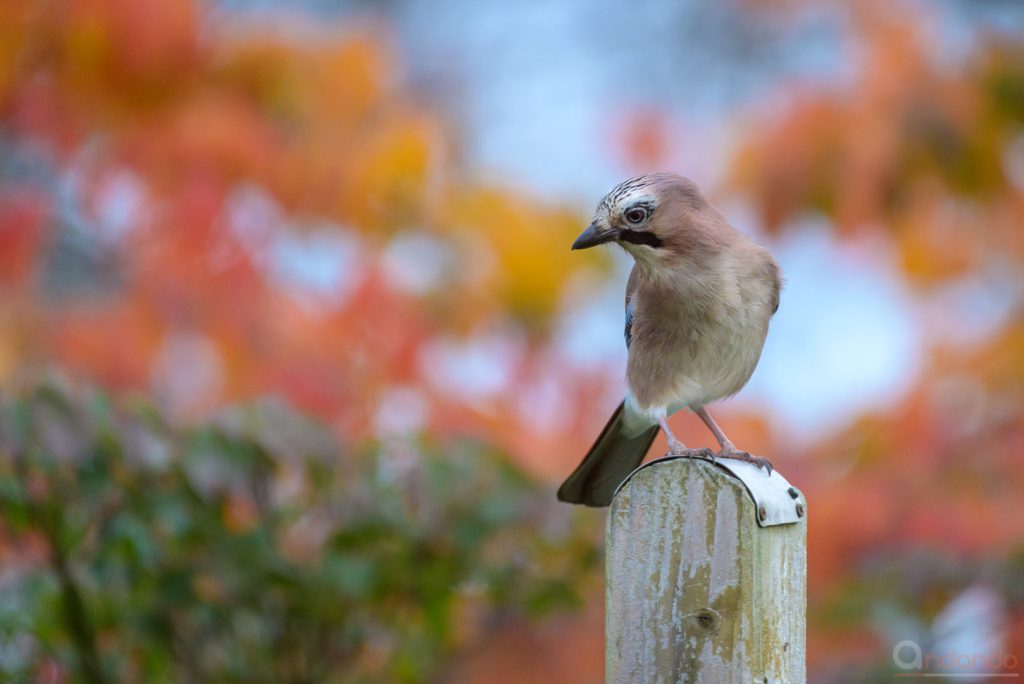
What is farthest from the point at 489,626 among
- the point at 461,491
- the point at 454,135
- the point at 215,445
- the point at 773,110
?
the point at 454,135

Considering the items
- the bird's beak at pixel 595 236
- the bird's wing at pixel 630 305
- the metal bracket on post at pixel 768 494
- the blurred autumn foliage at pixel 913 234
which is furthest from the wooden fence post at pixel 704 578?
the blurred autumn foliage at pixel 913 234

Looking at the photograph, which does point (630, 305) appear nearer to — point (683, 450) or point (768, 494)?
point (683, 450)

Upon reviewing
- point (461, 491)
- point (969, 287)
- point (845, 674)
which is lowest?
point (845, 674)

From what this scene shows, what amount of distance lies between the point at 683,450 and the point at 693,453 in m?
0.07

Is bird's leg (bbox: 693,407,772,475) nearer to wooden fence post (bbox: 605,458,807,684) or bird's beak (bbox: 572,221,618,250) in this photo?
wooden fence post (bbox: 605,458,807,684)

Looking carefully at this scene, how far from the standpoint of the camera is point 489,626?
3285mm

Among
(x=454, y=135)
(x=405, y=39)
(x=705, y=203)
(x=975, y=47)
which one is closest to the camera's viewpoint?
(x=705, y=203)

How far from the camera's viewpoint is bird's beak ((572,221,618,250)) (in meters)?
1.82

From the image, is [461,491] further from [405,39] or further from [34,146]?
[405,39]

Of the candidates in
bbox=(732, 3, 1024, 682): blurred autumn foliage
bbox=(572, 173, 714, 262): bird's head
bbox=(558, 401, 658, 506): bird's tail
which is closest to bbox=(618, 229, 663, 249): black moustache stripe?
bbox=(572, 173, 714, 262): bird's head

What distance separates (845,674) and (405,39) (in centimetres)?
497

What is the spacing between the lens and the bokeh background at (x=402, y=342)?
8.38 ft

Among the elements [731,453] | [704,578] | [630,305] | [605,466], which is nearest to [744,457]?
[731,453]

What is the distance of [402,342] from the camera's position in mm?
3369
